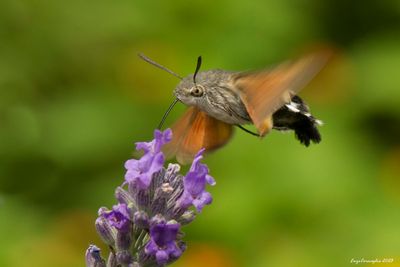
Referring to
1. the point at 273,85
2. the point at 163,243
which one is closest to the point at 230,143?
the point at 273,85

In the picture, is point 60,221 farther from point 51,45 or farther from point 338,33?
point 338,33

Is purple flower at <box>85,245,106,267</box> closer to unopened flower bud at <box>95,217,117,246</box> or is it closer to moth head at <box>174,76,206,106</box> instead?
unopened flower bud at <box>95,217,117,246</box>

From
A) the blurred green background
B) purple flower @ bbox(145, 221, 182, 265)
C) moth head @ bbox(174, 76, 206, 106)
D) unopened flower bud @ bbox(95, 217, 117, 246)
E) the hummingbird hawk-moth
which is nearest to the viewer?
purple flower @ bbox(145, 221, 182, 265)

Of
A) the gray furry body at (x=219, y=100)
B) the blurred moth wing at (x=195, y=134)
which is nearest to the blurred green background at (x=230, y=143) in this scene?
the blurred moth wing at (x=195, y=134)

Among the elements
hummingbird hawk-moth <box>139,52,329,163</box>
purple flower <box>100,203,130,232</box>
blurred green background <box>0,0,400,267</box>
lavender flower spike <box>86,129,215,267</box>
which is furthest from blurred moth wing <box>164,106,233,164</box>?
blurred green background <box>0,0,400,267</box>

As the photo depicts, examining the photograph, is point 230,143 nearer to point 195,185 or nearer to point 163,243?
point 195,185

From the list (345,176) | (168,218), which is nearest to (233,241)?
(345,176)

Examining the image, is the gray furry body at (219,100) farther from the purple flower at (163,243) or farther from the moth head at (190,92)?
the purple flower at (163,243)
